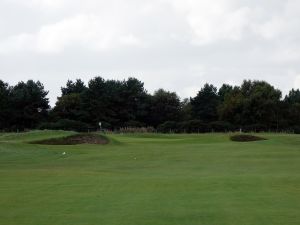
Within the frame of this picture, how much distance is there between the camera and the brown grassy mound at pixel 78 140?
51.9m

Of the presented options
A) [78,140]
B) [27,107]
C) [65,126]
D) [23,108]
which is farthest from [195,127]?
[78,140]

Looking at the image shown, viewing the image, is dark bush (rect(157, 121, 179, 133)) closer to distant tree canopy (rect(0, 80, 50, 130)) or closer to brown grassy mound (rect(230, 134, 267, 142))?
distant tree canopy (rect(0, 80, 50, 130))

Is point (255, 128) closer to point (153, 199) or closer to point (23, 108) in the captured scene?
point (23, 108)

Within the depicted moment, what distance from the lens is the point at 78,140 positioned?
2109 inches

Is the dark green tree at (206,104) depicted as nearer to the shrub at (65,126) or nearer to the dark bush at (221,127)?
the dark bush at (221,127)

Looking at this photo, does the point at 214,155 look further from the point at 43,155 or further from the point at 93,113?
the point at 93,113

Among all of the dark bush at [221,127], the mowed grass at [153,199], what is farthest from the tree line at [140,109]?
the mowed grass at [153,199]

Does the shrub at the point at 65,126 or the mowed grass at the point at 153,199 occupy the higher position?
the shrub at the point at 65,126

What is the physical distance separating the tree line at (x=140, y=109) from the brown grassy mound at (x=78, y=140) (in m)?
45.3

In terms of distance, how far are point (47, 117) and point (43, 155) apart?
77748 mm

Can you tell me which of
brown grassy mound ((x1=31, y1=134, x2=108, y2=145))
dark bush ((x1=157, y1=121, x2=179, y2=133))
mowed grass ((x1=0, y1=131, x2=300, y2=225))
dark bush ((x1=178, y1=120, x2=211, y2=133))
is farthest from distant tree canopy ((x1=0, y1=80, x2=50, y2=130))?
mowed grass ((x1=0, y1=131, x2=300, y2=225))

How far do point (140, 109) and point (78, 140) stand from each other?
234 feet

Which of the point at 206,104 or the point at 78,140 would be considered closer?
the point at 78,140

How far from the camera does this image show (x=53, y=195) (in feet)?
54.3
